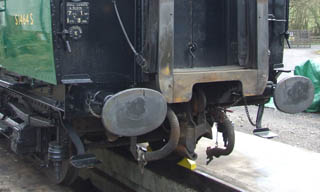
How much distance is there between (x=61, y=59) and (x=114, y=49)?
511 mm

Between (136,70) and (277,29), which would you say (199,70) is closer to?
(136,70)

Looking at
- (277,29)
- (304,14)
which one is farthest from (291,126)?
(304,14)

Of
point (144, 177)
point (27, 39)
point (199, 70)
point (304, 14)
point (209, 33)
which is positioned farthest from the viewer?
point (304, 14)

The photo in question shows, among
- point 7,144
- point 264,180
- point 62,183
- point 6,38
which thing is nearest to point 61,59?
point 6,38

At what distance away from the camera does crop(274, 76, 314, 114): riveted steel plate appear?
186 inches

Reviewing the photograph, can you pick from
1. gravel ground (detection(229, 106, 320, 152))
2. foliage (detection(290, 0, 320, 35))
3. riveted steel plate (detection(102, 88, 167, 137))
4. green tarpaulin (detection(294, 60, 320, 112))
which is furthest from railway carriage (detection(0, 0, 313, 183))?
foliage (detection(290, 0, 320, 35))

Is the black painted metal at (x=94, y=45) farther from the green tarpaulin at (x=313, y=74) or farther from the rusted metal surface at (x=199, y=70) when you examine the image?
the green tarpaulin at (x=313, y=74)

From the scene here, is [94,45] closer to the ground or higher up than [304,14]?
closer to the ground

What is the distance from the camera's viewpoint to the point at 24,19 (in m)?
4.48

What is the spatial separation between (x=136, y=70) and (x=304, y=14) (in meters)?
40.2

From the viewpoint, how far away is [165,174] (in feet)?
17.2

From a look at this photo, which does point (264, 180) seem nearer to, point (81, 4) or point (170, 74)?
point (170, 74)

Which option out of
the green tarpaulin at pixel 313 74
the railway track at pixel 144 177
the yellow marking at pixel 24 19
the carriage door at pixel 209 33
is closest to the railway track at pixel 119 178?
the railway track at pixel 144 177

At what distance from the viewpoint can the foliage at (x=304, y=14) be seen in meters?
37.9
